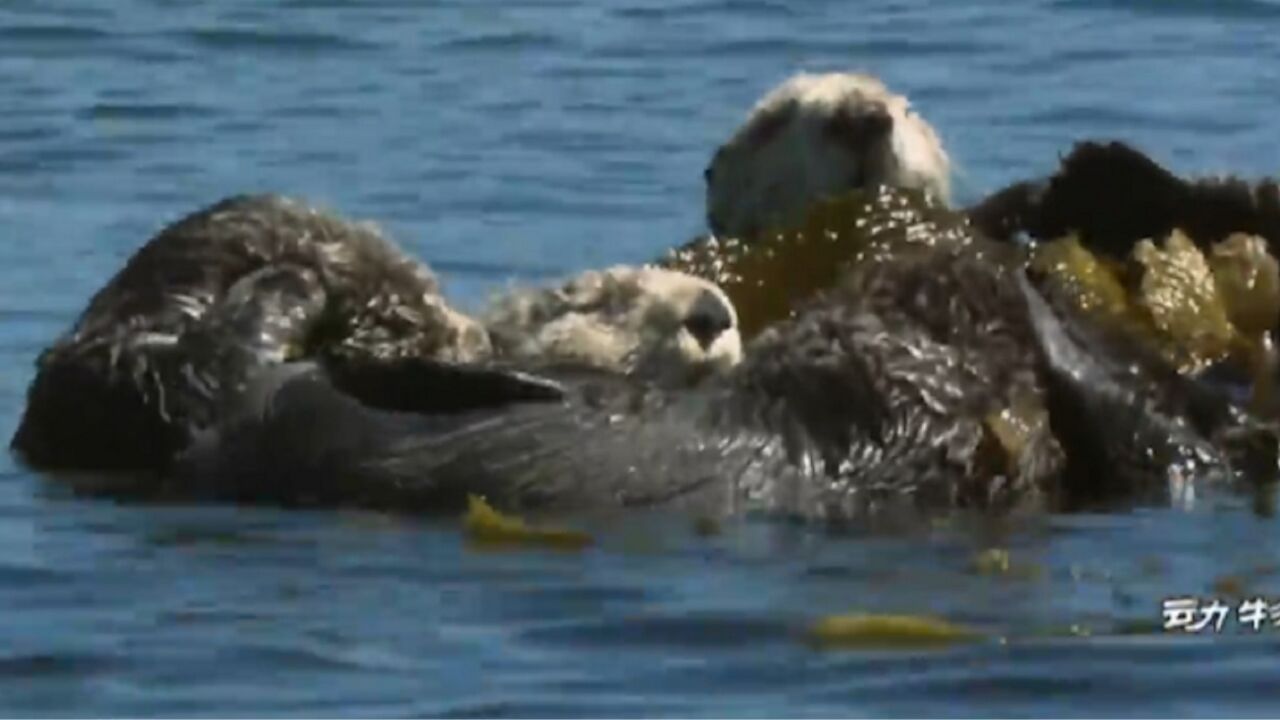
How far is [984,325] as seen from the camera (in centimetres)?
781

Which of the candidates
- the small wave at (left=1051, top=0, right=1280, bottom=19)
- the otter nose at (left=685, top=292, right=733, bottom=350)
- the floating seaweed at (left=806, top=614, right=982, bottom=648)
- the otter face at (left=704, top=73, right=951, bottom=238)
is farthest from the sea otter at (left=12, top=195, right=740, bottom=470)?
the small wave at (left=1051, top=0, right=1280, bottom=19)

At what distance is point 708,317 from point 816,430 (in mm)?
326

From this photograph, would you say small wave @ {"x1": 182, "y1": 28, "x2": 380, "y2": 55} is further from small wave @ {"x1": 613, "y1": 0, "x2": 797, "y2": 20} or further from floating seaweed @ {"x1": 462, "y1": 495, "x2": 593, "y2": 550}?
floating seaweed @ {"x1": 462, "y1": 495, "x2": 593, "y2": 550}

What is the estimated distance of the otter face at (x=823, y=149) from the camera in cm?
860

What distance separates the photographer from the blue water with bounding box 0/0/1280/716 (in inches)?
248

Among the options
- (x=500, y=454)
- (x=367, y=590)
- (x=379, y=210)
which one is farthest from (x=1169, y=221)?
(x=379, y=210)

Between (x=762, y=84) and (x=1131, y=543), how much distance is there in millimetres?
7116

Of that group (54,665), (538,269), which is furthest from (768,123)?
(54,665)

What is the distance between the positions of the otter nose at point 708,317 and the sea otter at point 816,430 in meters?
0.10

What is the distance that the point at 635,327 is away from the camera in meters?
7.70

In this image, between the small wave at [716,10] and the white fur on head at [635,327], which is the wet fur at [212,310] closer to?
the white fur on head at [635,327]

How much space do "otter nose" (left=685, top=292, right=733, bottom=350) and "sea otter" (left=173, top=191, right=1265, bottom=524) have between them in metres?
0.10

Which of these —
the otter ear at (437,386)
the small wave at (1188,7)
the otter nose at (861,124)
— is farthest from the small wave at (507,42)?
the otter ear at (437,386)

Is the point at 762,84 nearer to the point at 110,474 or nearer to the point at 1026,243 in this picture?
the point at 1026,243
